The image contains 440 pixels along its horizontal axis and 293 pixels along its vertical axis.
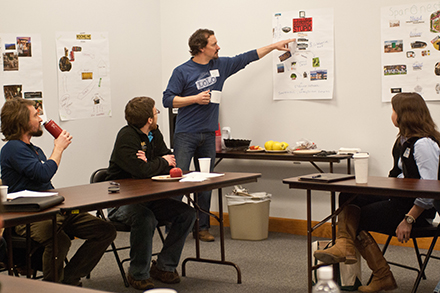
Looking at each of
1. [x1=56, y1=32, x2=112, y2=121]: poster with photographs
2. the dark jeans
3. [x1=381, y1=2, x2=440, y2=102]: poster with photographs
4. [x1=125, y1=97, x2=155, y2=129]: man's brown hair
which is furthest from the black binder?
[x1=381, y1=2, x2=440, y2=102]: poster with photographs

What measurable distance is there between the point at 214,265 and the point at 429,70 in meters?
2.29

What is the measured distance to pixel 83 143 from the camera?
4.75 metres

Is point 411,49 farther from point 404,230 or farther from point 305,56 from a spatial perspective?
point 404,230

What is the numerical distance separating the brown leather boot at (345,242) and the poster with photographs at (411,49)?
1.63 metres

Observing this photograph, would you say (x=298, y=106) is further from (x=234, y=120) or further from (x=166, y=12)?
(x=166, y=12)

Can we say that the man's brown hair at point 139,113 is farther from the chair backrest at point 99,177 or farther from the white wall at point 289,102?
the white wall at point 289,102

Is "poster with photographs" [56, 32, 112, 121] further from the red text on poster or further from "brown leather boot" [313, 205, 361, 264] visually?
"brown leather boot" [313, 205, 361, 264]

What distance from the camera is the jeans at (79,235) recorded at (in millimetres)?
2701

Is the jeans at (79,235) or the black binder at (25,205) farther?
the jeans at (79,235)

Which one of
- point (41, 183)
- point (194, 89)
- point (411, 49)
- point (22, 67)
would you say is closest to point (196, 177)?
point (41, 183)

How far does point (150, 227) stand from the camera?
321cm

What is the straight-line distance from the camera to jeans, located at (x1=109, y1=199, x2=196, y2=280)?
319 centimetres

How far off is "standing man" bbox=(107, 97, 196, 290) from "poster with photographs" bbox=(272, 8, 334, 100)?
1655mm

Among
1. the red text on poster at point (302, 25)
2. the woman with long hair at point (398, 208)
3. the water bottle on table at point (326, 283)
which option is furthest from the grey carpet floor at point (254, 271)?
the water bottle on table at point (326, 283)
